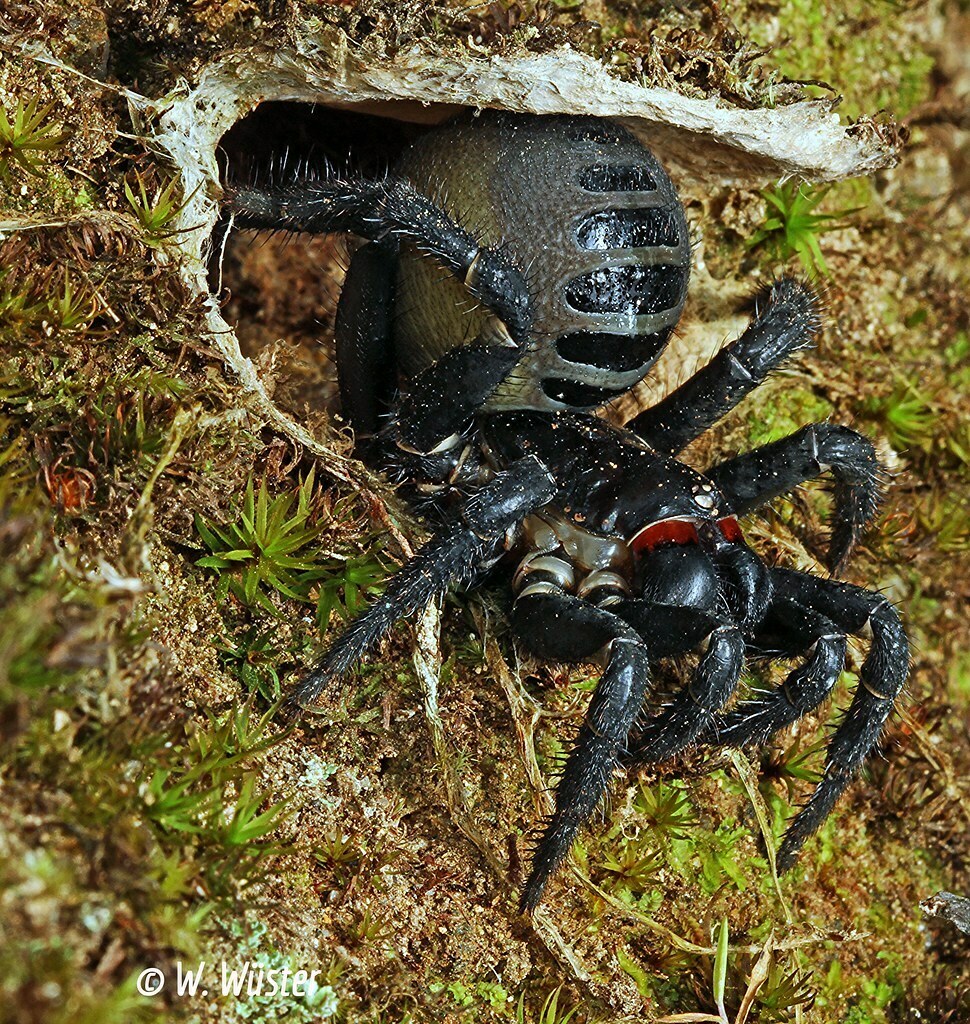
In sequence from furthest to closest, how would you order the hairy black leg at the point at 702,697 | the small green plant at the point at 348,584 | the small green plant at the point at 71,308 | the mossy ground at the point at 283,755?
the small green plant at the point at 348,584 < the hairy black leg at the point at 702,697 < the small green plant at the point at 71,308 < the mossy ground at the point at 283,755

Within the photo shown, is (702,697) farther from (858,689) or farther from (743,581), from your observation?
A: (858,689)

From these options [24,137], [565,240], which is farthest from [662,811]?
[24,137]

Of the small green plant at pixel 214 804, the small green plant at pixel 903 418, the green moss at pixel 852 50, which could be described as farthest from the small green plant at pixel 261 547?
the green moss at pixel 852 50

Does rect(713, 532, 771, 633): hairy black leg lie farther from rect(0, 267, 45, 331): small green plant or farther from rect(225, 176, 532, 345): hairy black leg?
rect(0, 267, 45, 331): small green plant

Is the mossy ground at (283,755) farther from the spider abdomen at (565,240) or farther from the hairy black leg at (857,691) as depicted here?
the spider abdomen at (565,240)

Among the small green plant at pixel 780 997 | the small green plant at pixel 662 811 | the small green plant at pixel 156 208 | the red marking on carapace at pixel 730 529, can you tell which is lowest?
the small green plant at pixel 780 997

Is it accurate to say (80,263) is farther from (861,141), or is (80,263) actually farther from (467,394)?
(861,141)
